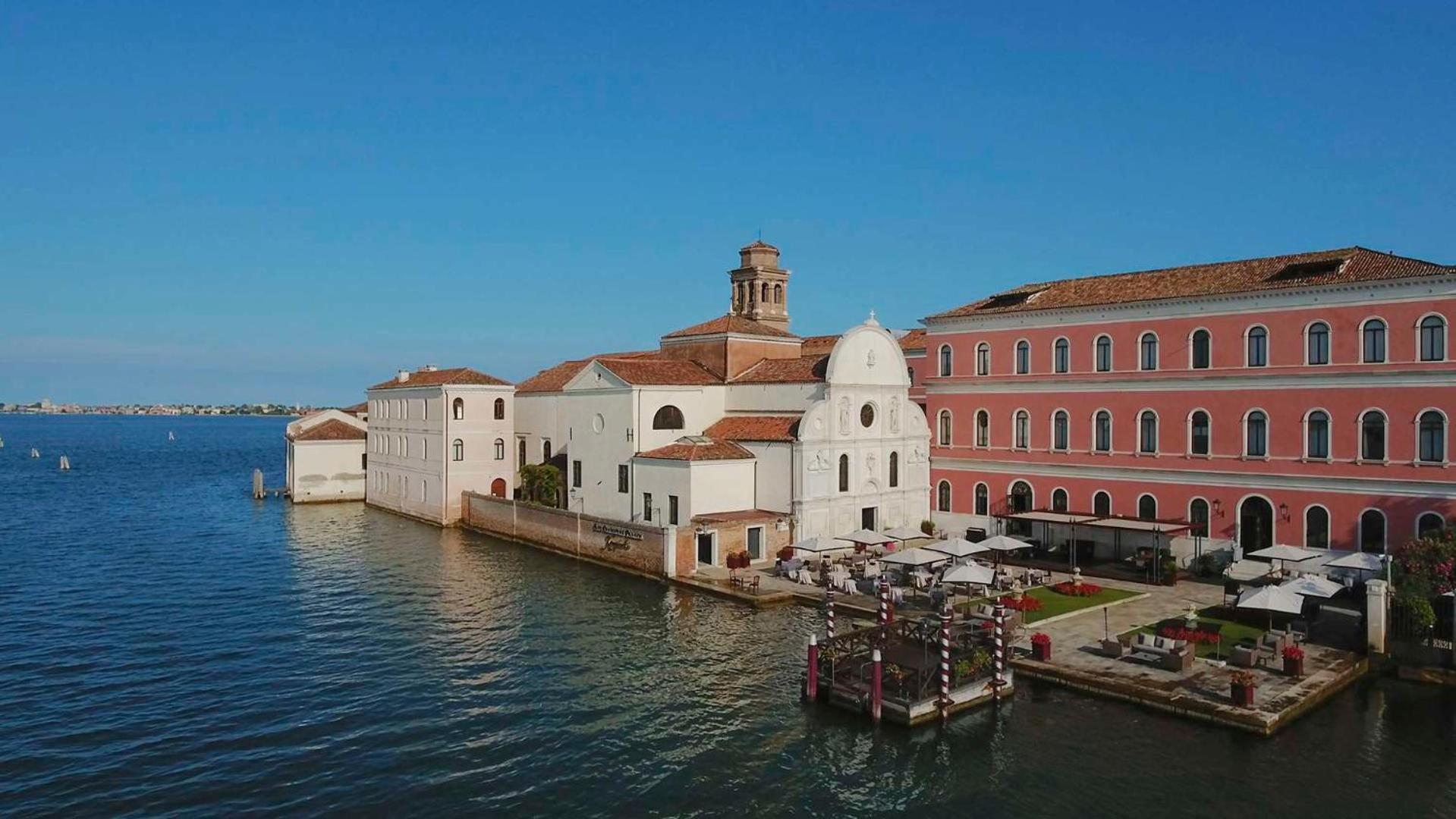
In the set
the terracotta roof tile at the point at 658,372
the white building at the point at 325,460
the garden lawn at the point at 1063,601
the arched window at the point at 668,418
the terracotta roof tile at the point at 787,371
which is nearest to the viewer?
the garden lawn at the point at 1063,601

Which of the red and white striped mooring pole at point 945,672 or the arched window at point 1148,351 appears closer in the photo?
the red and white striped mooring pole at point 945,672

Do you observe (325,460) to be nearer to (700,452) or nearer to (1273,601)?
(700,452)

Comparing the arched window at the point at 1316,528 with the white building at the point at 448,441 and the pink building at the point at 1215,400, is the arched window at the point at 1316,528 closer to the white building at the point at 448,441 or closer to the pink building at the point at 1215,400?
the pink building at the point at 1215,400

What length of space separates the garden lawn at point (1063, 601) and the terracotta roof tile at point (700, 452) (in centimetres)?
1403

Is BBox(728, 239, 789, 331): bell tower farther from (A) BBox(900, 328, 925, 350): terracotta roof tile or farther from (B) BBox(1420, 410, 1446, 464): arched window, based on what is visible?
(B) BBox(1420, 410, 1446, 464): arched window

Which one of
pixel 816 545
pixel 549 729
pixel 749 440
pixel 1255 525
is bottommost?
pixel 549 729

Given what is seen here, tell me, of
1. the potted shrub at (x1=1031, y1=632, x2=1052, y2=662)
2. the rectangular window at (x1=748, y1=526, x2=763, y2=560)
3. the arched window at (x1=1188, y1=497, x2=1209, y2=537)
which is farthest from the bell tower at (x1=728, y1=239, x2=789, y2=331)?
the potted shrub at (x1=1031, y1=632, x2=1052, y2=662)

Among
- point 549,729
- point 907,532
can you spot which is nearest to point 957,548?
point 907,532

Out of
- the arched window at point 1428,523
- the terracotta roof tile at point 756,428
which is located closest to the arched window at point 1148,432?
the arched window at point 1428,523

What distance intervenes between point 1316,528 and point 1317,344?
6.27 m

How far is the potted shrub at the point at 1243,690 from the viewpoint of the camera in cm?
2005

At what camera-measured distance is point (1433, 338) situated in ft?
96.5

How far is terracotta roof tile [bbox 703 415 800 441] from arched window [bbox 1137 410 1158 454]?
13421 mm

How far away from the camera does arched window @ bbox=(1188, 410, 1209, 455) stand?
34.5 metres
